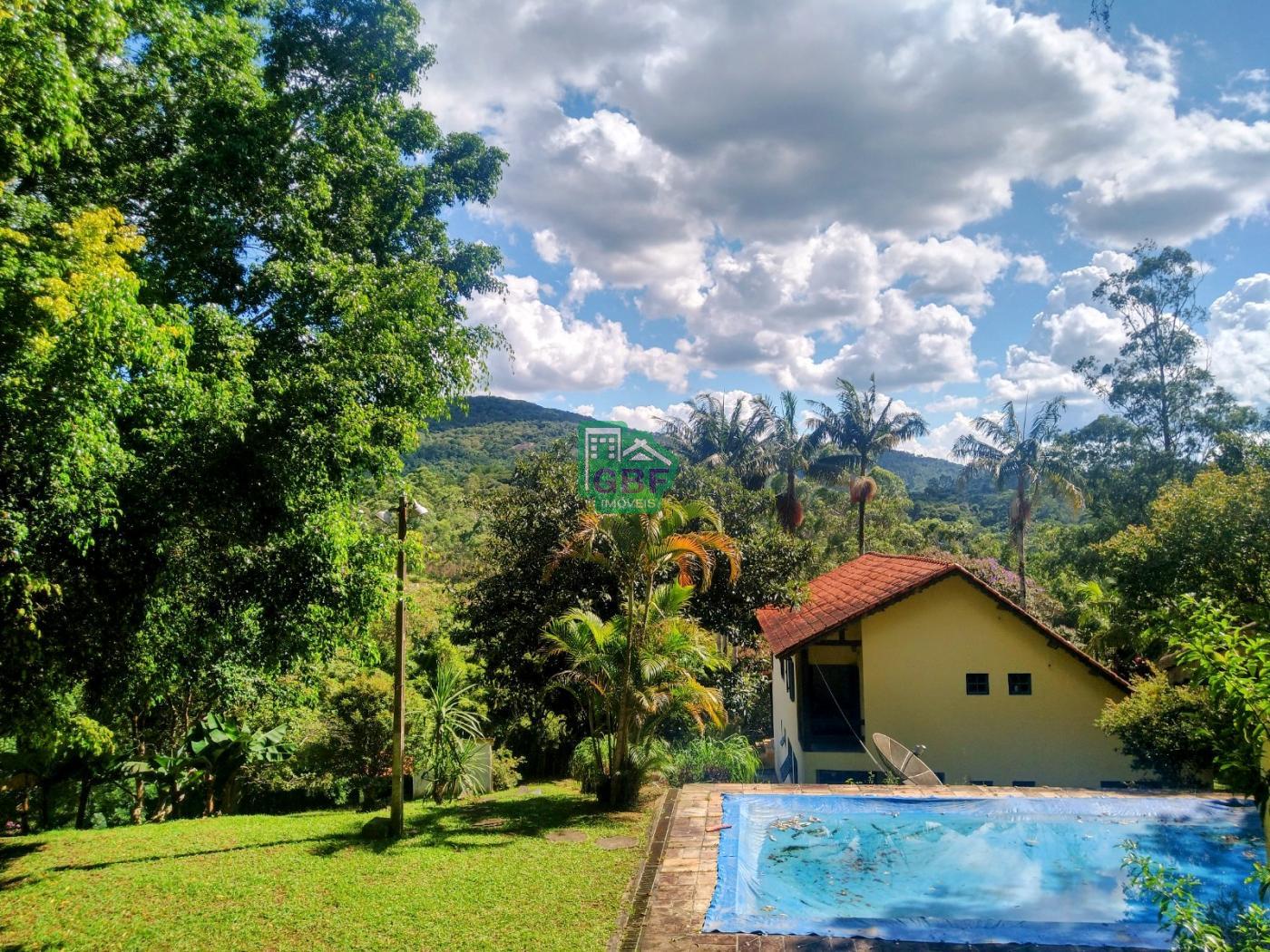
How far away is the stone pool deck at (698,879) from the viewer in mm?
6723

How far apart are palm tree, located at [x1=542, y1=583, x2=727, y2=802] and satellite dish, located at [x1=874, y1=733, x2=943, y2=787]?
13.2 feet

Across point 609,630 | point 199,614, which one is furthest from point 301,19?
point 609,630

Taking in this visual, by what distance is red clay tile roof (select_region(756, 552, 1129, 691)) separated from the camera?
15.2 meters

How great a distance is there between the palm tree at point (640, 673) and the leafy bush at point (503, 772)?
446 centimetres

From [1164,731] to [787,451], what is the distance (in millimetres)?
20151

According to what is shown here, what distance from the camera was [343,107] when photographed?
1208 cm

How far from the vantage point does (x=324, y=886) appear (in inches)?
329

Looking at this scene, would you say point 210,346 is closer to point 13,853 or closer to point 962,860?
point 13,853

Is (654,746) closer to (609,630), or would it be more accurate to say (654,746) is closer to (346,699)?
(609,630)

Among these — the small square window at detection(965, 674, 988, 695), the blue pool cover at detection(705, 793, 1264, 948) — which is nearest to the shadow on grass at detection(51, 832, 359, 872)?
the blue pool cover at detection(705, 793, 1264, 948)

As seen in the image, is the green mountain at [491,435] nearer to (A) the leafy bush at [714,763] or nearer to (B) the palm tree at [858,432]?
(B) the palm tree at [858,432]

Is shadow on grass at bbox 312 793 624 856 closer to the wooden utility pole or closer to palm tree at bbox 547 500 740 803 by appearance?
the wooden utility pole

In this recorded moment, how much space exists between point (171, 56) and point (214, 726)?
39.0ft

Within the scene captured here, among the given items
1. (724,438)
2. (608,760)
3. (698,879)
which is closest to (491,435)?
(724,438)
